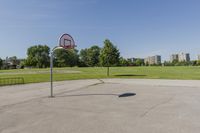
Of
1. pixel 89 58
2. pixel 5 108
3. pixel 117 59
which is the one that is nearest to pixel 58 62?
pixel 89 58

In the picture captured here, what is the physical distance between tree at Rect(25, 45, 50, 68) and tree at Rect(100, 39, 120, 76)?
7567cm

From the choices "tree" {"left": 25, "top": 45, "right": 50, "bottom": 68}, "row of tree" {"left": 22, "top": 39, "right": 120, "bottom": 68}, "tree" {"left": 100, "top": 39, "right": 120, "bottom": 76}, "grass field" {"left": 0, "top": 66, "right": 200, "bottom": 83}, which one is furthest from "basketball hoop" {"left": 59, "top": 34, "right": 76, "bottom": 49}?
"tree" {"left": 25, "top": 45, "right": 50, "bottom": 68}

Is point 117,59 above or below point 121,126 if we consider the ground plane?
above

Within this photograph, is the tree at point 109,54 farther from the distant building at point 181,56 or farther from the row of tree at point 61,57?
the distant building at point 181,56

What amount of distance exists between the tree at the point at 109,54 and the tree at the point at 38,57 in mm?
75672

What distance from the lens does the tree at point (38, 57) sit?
96.5m

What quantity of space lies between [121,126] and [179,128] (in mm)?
1609

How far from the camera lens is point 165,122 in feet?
18.9

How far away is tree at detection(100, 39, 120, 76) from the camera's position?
88.2 ft

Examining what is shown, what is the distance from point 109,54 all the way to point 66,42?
15.3 m

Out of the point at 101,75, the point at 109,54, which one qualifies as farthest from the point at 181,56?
the point at 109,54

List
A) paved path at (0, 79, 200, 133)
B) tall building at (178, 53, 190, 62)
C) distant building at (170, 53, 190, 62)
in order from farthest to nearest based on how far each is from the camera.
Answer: tall building at (178, 53, 190, 62)
distant building at (170, 53, 190, 62)
paved path at (0, 79, 200, 133)

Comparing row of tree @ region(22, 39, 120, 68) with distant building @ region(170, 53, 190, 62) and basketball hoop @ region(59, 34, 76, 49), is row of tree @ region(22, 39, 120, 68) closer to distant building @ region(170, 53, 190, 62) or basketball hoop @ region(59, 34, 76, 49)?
distant building @ region(170, 53, 190, 62)

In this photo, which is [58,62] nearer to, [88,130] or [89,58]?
[89,58]
